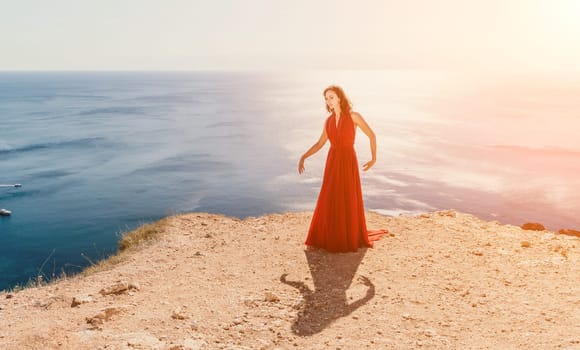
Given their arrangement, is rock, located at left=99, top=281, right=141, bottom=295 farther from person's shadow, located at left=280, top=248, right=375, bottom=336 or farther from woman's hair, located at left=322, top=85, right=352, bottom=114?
woman's hair, located at left=322, top=85, right=352, bottom=114

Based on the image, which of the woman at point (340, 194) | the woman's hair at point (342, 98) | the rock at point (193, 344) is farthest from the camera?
the woman at point (340, 194)

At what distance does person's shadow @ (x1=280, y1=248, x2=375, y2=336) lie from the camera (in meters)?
5.52

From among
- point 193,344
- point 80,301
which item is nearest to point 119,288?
point 80,301

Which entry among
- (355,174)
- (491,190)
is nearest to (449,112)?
(491,190)

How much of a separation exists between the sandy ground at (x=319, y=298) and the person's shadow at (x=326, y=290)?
0.02m

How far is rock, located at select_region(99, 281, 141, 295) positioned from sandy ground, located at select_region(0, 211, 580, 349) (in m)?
0.02

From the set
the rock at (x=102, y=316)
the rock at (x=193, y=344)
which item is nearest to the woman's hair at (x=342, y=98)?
the rock at (x=193, y=344)

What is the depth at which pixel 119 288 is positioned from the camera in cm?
674

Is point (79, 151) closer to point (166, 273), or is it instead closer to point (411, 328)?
point (166, 273)

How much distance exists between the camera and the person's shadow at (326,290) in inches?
217

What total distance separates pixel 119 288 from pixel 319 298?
127 inches

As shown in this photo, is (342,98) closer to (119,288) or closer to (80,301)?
(119,288)

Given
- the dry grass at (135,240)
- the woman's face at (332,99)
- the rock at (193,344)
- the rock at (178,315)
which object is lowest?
the dry grass at (135,240)

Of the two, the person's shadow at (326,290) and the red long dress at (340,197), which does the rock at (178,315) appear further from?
the red long dress at (340,197)
